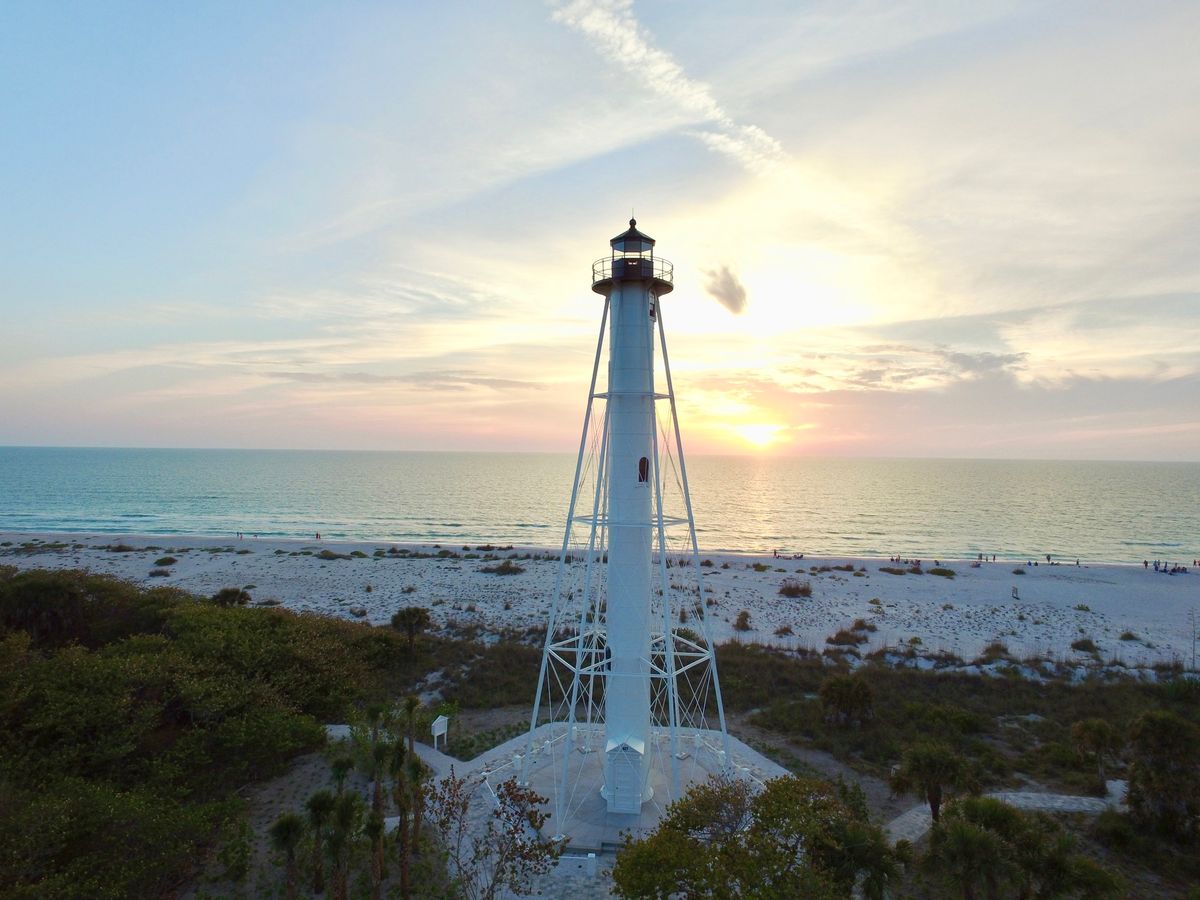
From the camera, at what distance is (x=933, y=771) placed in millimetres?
13219

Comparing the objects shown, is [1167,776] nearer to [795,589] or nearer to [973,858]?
A: [973,858]

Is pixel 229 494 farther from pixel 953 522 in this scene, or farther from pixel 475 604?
pixel 953 522

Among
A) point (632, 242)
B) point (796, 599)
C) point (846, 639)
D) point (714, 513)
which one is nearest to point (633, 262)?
point (632, 242)

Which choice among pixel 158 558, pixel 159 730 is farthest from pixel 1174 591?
pixel 158 558

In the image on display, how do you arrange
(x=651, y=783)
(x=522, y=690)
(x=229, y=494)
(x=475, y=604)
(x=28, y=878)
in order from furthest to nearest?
(x=229, y=494) → (x=475, y=604) → (x=522, y=690) → (x=651, y=783) → (x=28, y=878)

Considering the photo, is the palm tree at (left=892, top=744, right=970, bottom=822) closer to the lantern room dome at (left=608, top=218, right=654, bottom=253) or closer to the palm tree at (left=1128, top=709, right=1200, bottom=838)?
the palm tree at (left=1128, top=709, right=1200, bottom=838)

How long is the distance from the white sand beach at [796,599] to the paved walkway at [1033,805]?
14372 mm

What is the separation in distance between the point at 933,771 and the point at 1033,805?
4.41 meters

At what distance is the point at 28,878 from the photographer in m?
9.63

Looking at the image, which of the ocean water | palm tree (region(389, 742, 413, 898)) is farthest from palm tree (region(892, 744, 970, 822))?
the ocean water

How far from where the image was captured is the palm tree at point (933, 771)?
13.1m

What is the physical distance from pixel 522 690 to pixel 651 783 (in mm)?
9797

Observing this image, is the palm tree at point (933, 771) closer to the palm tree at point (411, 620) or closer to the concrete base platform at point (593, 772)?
the concrete base platform at point (593, 772)

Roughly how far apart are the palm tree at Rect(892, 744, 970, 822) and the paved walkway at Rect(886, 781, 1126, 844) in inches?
44.8
